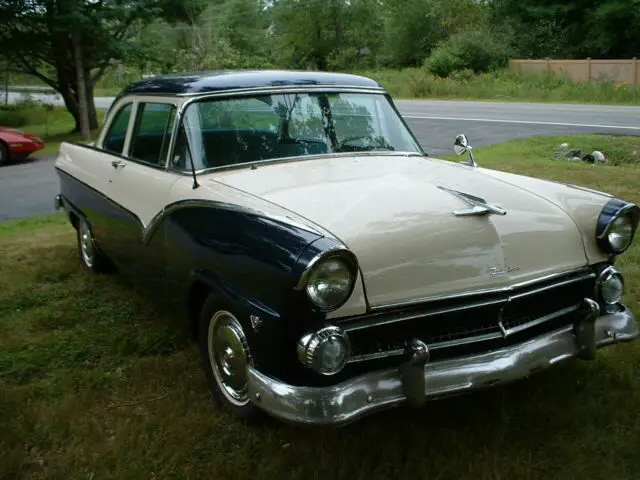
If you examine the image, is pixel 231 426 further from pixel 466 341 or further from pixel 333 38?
pixel 333 38

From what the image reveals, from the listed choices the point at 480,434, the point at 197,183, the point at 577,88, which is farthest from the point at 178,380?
the point at 577,88

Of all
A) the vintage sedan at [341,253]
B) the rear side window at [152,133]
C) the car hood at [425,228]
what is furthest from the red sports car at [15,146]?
the car hood at [425,228]

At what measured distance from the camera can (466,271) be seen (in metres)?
2.77

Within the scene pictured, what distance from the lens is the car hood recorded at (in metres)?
2.70

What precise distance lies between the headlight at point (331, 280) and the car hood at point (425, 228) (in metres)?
0.11

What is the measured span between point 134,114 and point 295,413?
A: 8.83 ft

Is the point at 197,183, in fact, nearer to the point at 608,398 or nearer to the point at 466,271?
the point at 466,271

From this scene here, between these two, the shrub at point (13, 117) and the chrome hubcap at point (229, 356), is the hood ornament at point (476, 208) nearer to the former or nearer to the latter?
the chrome hubcap at point (229, 356)

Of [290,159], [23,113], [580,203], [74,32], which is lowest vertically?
[580,203]

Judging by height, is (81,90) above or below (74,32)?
below

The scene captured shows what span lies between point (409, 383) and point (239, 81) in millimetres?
2145

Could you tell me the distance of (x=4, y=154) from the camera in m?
13.4

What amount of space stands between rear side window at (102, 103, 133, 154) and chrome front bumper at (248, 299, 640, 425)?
2.49 meters

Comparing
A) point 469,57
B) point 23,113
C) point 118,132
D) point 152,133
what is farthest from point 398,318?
point 469,57
